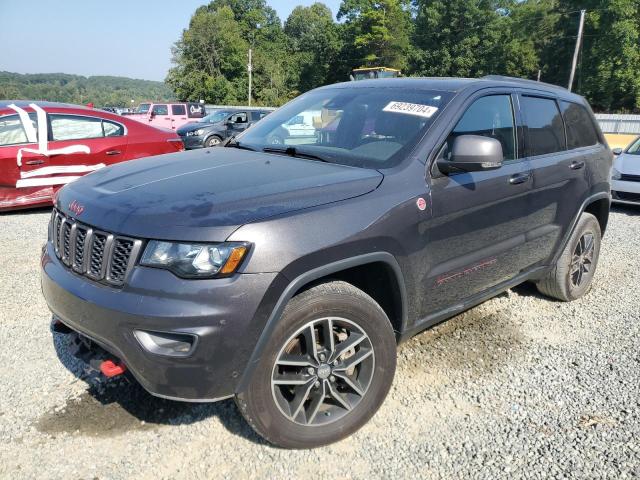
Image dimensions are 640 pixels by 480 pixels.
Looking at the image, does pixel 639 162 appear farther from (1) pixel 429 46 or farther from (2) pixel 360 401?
(1) pixel 429 46

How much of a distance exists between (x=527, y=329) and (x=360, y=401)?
1991mm

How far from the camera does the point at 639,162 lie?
870 centimetres

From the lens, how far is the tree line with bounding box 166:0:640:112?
47.0m

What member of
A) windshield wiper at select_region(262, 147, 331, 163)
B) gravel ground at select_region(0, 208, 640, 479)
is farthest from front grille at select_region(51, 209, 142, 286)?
windshield wiper at select_region(262, 147, 331, 163)

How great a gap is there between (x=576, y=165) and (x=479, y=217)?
1.49 meters

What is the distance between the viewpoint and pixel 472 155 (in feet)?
8.86

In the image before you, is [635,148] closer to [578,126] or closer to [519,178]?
[578,126]

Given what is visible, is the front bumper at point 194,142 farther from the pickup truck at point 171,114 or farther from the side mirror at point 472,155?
the side mirror at point 472,155

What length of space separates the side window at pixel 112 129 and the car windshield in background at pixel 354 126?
15.0 feet

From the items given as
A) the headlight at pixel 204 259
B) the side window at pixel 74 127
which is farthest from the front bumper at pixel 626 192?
the headlight at pixel 204 259

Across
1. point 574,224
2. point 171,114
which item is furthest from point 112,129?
point 171,114

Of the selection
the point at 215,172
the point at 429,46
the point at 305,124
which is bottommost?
the point at 215,172

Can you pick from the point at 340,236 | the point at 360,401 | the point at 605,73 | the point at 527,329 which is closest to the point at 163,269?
the point at 340,236

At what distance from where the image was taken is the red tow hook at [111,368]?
2.25m
